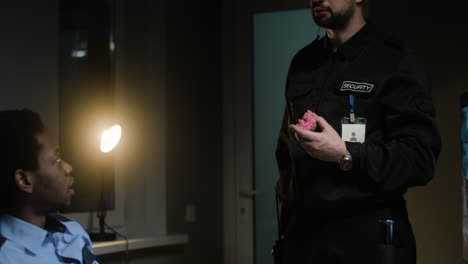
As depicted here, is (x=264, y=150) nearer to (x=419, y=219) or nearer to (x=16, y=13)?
(x=419, y=219)

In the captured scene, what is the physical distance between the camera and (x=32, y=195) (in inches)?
64.4

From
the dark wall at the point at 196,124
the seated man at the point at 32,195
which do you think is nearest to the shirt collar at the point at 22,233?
the seated man at the point at 32,195

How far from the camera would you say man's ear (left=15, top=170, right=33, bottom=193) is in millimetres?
1620

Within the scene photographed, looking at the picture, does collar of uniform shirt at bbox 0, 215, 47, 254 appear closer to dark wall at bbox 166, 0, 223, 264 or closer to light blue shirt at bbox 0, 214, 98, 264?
light blue shirt at bbox 0, 214, 98, 264

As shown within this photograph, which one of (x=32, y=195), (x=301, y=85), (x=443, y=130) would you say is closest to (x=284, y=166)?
(x=301, y=85)

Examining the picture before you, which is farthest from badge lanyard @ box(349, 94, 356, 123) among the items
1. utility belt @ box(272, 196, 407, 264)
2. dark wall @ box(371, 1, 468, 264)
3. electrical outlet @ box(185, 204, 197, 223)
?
electrical outlet @ box(185, 204, 197, 223)

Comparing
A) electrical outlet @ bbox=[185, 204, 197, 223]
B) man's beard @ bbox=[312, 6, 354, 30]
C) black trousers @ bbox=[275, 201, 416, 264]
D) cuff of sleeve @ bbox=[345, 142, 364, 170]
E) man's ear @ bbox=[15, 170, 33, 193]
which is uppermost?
man's beard @ bbox=[312, 6, 354, 30]

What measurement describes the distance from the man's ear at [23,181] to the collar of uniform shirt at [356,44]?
3.12ft

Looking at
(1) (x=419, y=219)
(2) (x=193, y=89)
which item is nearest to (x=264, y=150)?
(2) (x=193, y=89)

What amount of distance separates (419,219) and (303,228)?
134cm

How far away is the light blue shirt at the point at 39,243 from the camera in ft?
5.11

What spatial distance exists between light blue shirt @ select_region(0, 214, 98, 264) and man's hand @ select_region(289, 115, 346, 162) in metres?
0.65

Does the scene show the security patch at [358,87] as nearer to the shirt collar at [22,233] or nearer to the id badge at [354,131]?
the id badge at [354,131]

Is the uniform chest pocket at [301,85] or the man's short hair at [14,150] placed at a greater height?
the uniform chest pocket at [301,85]
